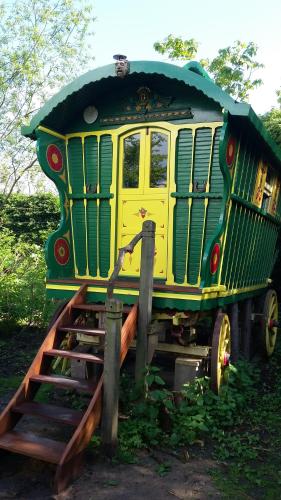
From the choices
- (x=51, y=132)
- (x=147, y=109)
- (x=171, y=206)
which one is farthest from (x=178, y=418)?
(x=51, y=132)

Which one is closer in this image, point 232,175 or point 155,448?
point 155,448

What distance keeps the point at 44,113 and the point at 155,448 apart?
3704 mm

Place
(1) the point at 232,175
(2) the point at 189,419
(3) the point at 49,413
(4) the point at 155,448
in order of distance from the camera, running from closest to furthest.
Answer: (3) the point at 49,413 → (4) the point at 155,448 → (2) the point at 189,419 → (1) the point at 232,175

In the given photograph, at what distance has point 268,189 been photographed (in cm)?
716

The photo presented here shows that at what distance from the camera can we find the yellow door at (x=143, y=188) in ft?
17.5

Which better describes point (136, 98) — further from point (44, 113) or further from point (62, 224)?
point (62, 224)

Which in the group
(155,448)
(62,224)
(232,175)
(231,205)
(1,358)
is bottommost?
(1,358)

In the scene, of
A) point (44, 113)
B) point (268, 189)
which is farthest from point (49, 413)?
point (268, 189)

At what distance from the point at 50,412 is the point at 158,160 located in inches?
117

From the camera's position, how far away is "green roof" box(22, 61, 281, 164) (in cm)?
465

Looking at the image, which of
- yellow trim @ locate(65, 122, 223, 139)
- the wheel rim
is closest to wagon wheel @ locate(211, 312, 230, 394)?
the wheel rim

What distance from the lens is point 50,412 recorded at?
153 inches

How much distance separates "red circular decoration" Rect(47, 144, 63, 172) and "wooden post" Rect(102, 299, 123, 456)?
2.41 m

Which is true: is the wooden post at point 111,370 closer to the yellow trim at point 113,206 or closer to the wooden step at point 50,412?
the wooden step at point 50,412
